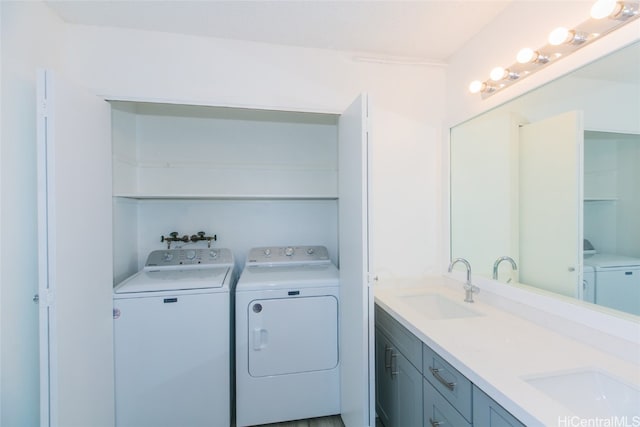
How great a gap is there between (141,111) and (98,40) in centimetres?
78

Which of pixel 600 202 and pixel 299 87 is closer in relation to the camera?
pixel 600 202

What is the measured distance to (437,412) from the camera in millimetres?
1218

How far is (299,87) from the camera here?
6.15ft

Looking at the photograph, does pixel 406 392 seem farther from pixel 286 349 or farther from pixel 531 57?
pixel 531 57

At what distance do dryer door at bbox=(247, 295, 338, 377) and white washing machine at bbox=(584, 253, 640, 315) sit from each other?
1.40 metres

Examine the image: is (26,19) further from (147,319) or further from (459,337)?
(459,337)

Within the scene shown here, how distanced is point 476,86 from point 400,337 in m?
1.58

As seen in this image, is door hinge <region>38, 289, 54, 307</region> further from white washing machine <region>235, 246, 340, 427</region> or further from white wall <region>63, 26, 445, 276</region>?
white wall <region>63, 26, 445, 276</region>

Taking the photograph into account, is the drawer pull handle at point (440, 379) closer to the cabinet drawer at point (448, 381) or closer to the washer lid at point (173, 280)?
the cabinet drawer at point (448, 381)

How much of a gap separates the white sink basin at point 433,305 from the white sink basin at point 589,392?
30.4 inches

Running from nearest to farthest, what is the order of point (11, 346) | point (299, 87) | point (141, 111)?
point (11, 346) → point (299, 87) → point (141, 111)

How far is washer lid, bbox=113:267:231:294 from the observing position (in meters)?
1.78

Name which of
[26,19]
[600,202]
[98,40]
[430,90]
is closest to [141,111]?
[98,40]

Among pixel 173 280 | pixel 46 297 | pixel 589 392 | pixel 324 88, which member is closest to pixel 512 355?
pixel 589 392
